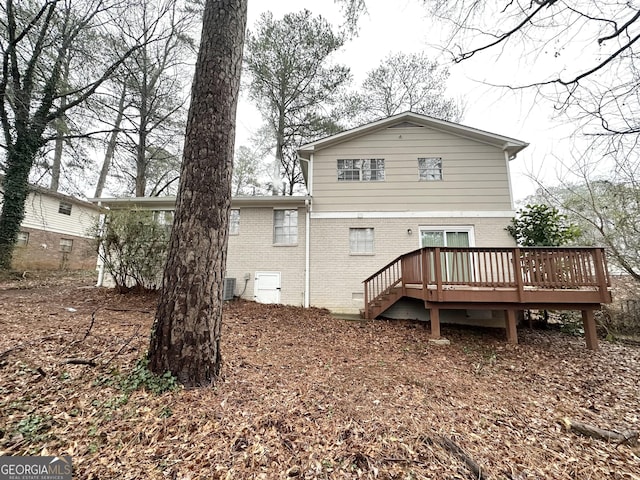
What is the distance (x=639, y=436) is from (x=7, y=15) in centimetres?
1697

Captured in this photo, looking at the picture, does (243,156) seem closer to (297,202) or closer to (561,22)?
(297,202)

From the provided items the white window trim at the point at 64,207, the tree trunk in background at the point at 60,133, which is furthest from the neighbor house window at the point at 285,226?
the white window trim at the point at 64,207

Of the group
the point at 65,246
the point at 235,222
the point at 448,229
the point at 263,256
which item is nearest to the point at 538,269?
the point at 448,229

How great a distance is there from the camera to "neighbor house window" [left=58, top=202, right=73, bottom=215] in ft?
50.6

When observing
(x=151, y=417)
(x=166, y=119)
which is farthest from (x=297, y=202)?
(x=166, y=119)

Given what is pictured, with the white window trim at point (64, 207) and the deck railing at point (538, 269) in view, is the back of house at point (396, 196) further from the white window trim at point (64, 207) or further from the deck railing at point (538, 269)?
the white window trim at point (64, 207)

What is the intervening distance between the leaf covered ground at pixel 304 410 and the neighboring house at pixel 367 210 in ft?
11.9

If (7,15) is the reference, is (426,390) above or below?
below

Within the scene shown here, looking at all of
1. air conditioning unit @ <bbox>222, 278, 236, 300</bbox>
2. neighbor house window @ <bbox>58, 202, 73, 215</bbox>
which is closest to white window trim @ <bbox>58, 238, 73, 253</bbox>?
neighbor house window @ <bbox>58, 202, 73, 215</bbox>

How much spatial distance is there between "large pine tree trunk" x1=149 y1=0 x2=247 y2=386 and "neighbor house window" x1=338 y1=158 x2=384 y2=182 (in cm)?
601

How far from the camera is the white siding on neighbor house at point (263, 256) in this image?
8.61 metres

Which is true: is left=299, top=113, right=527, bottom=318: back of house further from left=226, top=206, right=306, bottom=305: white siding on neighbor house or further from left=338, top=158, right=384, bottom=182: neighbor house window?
left=226, top=206, right=306, bottom=305: white siding on neighbor house

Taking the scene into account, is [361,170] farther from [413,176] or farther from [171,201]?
[171,201]

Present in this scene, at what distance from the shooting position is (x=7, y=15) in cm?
829
